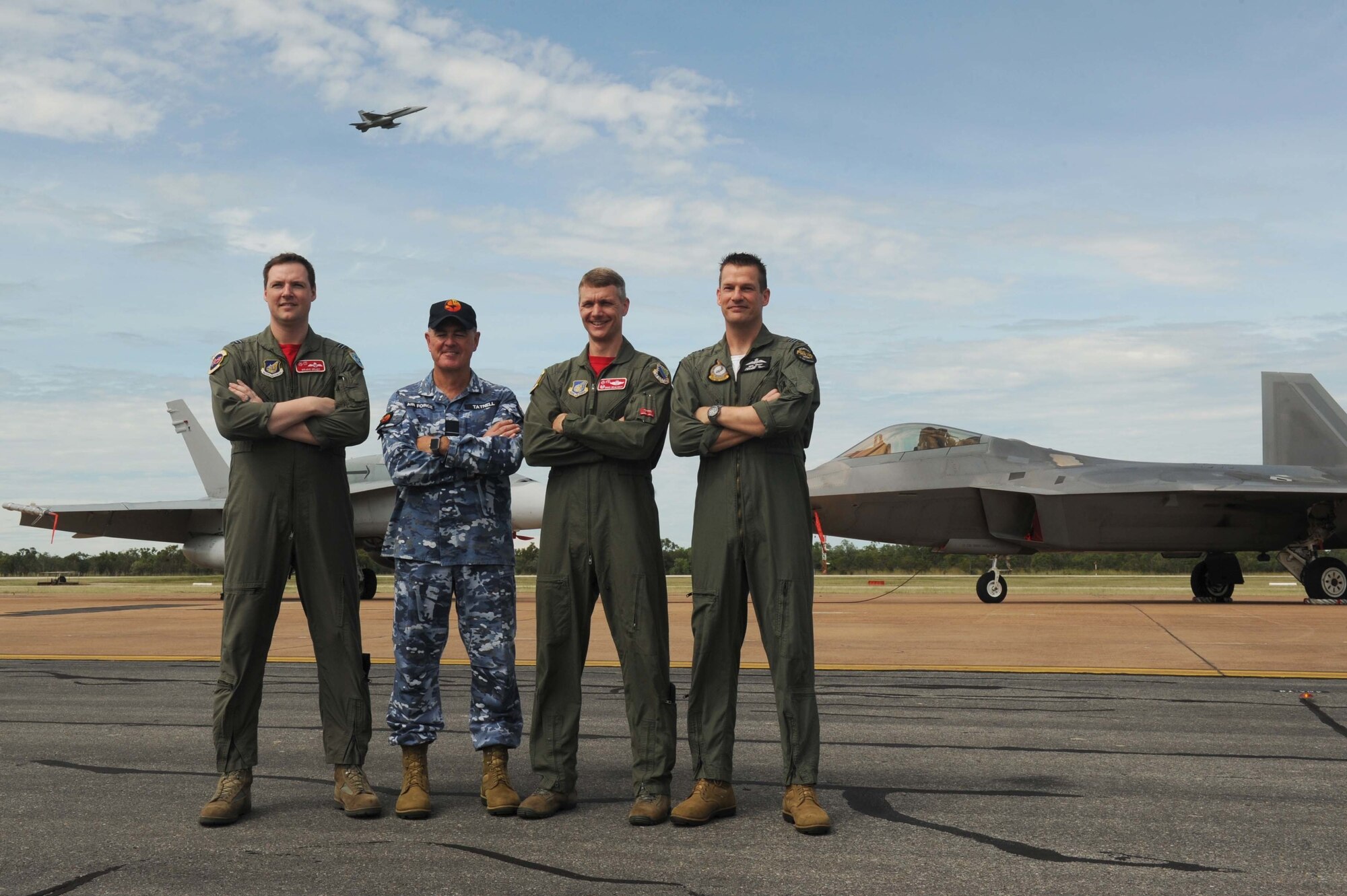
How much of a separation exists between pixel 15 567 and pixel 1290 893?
95389 mm

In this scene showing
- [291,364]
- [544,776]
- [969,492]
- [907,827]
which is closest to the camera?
[907,827]

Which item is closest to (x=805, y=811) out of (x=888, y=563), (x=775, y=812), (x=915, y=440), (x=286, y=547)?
(x=775, y=812)

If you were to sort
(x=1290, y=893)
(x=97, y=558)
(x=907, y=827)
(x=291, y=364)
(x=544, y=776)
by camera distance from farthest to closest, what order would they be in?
1. (x=97, y=558)
2. (x=291, y=364)
3. (x=544, y=776)
4. (x=907, y=827)
5. (x=1290, y=893)

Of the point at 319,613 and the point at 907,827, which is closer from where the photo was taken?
the point at 907,827

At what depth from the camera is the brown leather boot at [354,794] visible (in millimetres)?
4344

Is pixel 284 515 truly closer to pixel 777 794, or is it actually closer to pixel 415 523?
pixel 415 523

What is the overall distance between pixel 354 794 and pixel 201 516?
90.8 ft

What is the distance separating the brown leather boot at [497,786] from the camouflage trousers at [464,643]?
0.06 metres

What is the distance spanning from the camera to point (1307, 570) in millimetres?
20859

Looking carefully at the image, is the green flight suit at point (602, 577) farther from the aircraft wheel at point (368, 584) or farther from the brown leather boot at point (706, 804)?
the aircraft wheel at point (368, 584)

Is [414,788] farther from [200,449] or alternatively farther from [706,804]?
[200,449]

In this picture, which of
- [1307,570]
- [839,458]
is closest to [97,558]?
[839,458]

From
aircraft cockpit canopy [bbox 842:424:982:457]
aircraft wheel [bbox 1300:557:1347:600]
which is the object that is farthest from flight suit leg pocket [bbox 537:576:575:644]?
aircraft wheel [bbox 1300:557:1347:600]

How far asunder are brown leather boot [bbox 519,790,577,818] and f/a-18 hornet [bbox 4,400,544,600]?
21351 mm
